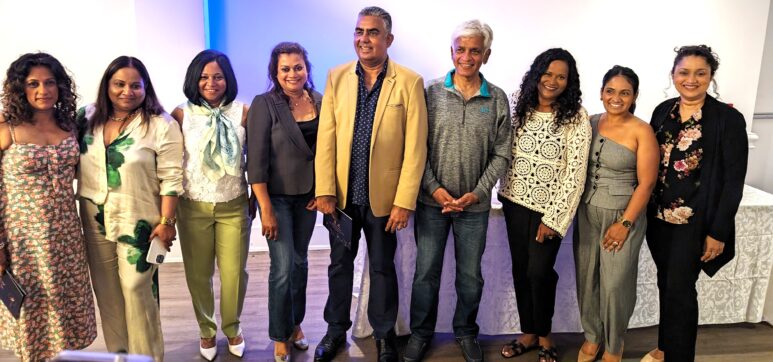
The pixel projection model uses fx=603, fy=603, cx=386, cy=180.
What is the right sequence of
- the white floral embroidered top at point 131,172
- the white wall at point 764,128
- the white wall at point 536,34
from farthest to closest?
1. the white wall at point 764,128
2. the white wall at point 536,34
3. the white floral embroidered top at point 131,172

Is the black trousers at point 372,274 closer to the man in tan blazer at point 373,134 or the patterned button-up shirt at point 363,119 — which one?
the man in tan blazer at point 373,134

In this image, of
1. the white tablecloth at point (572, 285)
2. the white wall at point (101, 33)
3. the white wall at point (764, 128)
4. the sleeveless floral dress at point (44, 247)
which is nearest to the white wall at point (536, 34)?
the white wall at point (764, 128)

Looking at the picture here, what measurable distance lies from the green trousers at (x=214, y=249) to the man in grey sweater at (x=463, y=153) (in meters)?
0.76

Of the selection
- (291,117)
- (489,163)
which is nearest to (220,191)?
(291,117)

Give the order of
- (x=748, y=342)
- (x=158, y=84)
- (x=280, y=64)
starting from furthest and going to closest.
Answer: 1. (x=158, y=84)
2. (x=748, y=342)
3. (x=280, y=64)

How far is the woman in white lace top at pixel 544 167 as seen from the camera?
2.37 meters

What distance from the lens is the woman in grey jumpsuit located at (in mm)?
2334

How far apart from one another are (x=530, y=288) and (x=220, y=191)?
1.36 meters

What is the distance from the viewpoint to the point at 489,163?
2.46 m

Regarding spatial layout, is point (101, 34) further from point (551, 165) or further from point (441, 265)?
point (551, 165)

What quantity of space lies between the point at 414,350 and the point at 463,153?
929 mm

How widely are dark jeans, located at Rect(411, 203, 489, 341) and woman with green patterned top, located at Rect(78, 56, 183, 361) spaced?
3.33 feet

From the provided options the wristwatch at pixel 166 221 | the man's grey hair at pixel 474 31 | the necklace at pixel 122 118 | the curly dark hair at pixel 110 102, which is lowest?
the wristwatch at pixel 166 221

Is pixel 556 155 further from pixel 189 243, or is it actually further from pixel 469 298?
pixel 189 243
